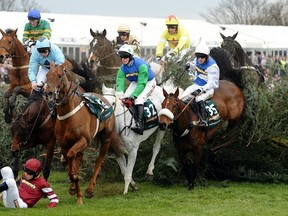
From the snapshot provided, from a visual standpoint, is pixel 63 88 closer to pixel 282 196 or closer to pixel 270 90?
pixel 282 196

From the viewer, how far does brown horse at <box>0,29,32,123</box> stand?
12.0 metres

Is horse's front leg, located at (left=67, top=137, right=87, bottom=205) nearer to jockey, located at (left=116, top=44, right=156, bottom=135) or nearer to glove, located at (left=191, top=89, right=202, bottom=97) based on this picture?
jockey, located at (left=116, top=44, right=156, bottom=135)

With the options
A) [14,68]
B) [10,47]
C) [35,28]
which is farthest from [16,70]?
[35,28]

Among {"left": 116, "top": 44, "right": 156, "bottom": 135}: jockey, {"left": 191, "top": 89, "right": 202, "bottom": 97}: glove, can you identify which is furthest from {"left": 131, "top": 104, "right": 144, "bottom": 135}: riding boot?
{"left": 191, "top": 89, "right": 202, "bottom": 97}: glove

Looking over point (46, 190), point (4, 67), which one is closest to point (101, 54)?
point (46, 190)

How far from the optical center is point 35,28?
1288 centimetres

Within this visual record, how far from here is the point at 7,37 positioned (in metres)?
12.1

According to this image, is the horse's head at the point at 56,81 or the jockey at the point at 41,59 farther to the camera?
the jockey at the point at 41,59

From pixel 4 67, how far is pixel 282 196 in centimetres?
1428

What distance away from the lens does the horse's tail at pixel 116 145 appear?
1134 cm

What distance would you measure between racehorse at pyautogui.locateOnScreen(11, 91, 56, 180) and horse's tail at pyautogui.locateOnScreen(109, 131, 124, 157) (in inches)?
35.9

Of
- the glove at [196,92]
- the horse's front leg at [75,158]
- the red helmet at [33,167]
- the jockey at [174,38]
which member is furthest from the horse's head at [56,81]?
the jockey at [174,38]

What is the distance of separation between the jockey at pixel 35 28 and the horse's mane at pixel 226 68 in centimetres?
301

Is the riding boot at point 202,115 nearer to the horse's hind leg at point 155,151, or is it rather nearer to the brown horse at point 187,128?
the brown horse at point 187,128
